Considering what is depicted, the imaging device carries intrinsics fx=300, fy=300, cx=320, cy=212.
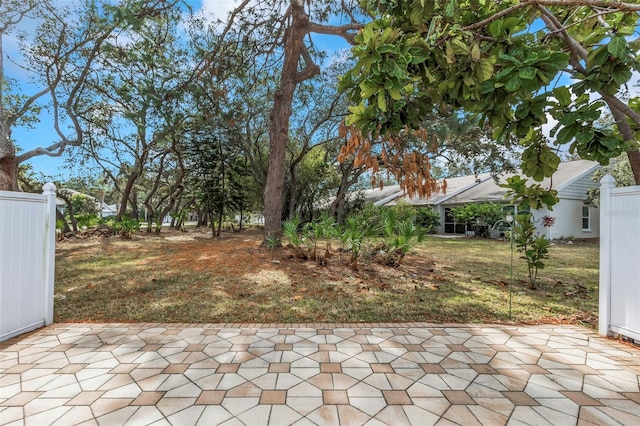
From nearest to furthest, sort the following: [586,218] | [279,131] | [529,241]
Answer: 1. [529,241]
2. [279,131]
3. [586,218]

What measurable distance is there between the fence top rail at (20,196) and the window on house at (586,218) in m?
19.8

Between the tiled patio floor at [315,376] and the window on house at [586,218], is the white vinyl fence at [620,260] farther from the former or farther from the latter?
the window on house at [586,218]

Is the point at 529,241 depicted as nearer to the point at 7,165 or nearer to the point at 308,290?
the point at 308,290

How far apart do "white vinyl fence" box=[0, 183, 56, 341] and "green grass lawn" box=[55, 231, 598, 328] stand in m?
0.49

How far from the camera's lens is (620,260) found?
304 centimetres

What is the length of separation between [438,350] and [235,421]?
1.98 metres

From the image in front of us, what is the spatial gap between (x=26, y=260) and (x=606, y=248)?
6.14 meters

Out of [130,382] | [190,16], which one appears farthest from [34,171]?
[130,382]

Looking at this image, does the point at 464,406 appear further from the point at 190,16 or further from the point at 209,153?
the point at 209,153

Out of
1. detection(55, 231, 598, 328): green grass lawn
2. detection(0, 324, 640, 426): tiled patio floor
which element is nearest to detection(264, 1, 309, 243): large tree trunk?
detection(55, 231, 598, 328): green grass lawn

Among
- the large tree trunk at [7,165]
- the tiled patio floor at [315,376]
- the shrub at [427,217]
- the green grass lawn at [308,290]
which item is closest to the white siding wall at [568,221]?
the shrub at [427,217]

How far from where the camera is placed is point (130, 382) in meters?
2.31

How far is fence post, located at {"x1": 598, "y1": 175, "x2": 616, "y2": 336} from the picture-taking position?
10.3 feet

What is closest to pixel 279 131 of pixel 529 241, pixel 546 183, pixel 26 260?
pixel 26 260
